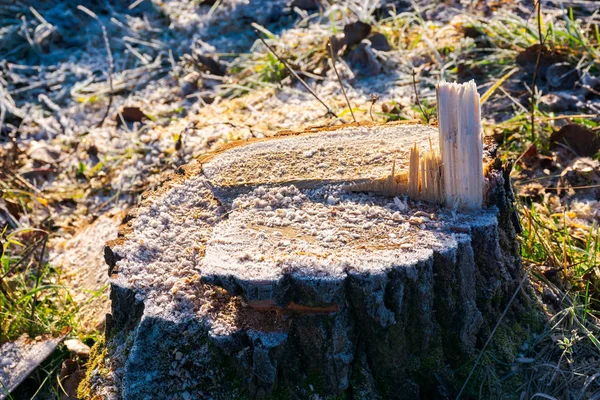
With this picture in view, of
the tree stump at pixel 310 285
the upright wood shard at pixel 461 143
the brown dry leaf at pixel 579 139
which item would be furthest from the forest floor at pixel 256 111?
the upright wood shard at pixel 461 143

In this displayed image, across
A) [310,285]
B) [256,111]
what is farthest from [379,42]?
[310,285]

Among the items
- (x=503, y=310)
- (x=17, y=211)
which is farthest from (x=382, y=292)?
(x=17, y=211)

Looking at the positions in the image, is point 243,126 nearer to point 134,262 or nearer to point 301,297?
point 134,262

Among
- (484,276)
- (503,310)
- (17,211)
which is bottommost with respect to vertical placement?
(17,211)

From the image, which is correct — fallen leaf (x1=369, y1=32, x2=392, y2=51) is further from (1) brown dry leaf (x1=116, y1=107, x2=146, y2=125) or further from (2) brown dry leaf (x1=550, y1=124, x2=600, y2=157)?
(1) brown dry leaf (x1=116, y1=107, x2=146, y2=125)

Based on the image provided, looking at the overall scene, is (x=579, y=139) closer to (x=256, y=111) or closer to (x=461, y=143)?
(x=461, y=143)

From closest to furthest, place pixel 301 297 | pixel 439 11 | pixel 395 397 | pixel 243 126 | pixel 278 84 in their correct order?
1. pixel 301 297
2. pixel 395 397
3. pixel 243 126
4. pixel 278 84
5. pixel 439 11

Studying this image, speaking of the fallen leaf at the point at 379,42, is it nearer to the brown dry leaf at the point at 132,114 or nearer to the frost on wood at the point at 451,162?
the brown dry leaf at the point at 132,114
